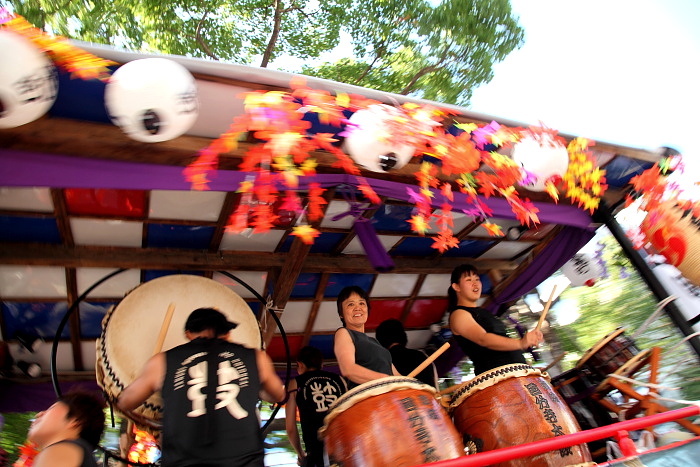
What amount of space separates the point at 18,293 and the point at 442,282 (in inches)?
156

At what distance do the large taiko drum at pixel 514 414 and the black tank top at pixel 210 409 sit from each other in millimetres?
1246

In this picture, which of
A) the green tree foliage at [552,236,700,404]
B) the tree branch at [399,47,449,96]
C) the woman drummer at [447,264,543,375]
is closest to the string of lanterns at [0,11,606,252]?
the woman drummer at [447,264,543,375]

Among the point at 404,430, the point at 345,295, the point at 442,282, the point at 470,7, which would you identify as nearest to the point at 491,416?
the point at 404,430

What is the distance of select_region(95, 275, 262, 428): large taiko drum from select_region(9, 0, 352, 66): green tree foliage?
302 inches

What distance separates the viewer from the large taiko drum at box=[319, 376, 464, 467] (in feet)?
7.23

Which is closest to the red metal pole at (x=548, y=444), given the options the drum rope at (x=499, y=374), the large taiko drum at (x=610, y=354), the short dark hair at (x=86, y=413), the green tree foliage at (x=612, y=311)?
the drum rope at (x=499, y=374)

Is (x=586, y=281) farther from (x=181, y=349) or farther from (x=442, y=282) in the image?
(x=181, y=349)

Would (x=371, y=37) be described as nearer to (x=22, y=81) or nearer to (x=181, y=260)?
(x=181, y=260)

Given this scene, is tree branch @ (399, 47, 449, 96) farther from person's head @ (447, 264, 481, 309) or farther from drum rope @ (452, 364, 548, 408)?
drum rope @ (452, 364, 548, 408)

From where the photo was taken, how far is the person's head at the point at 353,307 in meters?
3.05

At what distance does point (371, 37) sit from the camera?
10.6 metres

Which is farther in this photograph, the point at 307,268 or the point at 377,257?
the point at 307,268

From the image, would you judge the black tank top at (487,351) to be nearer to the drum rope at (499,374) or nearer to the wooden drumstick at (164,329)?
the drum rope at (499,374)

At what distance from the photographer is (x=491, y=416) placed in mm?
2619
